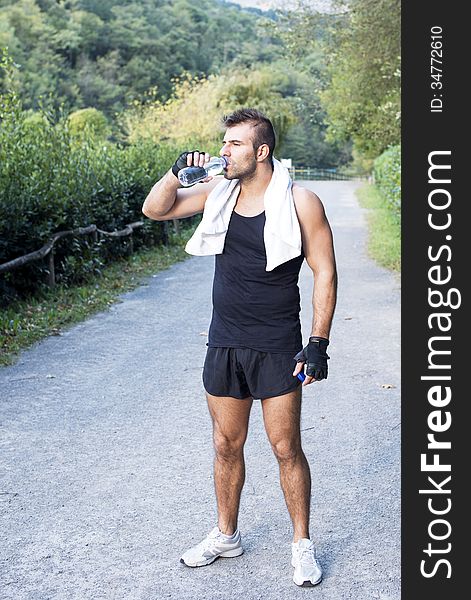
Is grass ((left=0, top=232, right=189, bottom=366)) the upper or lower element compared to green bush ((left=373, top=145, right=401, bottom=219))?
lower

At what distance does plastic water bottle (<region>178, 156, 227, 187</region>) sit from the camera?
13.0 ft

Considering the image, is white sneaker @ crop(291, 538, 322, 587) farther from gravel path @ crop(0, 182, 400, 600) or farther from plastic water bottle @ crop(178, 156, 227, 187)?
plastic water bottle @ crop(178, 156, 227, 187)

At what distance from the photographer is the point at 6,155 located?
1213 centimetres

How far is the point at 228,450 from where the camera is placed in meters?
4.38

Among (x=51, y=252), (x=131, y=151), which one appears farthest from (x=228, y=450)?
(x=131, y=151)

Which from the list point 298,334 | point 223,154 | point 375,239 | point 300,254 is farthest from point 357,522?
point 375,239

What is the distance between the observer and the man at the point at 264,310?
4090 millimetres

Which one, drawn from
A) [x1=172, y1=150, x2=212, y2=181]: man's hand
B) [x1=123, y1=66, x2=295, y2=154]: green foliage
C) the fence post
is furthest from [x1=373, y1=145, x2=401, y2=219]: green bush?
[x1=172, y1=150, x2=212, y2=181]: man's hand

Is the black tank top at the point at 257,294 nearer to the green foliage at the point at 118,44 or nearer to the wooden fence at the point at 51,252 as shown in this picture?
the wooden fence at the point at 51,252

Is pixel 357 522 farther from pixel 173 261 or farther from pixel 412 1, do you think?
pixel 173 261

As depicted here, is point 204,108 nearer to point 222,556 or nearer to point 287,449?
point 222,556

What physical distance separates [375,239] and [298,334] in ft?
59.0

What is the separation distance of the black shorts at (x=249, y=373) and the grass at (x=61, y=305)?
5.06 m

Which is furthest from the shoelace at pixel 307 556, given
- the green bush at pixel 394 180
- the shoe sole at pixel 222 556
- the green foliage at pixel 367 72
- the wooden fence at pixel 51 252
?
the green foliage at pixel 367 72
